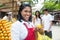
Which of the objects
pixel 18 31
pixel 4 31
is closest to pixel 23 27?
pixel 18 31

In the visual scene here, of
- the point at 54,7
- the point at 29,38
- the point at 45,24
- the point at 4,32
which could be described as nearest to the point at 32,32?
the point at 29,38

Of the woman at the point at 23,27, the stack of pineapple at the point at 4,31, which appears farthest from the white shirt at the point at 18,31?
the stack of pineapple at the point at 4,31

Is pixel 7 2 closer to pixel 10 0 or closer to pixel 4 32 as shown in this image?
pixel 10 0

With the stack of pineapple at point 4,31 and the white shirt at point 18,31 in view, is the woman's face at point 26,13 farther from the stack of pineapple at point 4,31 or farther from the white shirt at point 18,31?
the stack of pineapple at point 4,31

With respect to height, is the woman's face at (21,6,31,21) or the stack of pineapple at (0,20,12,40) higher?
the woman's face at (21,6,31,21)

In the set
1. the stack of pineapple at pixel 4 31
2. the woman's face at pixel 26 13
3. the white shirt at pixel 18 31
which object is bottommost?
the stack of pineapple at pixel 4 31

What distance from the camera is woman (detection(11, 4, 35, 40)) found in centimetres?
254

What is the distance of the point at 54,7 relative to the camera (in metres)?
33.6

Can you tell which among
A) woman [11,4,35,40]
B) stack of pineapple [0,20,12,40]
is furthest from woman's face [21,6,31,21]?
stack of pineapple [0,20,12,40]

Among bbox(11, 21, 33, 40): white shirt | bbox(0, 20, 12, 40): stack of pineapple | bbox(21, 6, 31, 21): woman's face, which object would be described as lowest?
bbox(0, 20, 12, 40): stack of pineapple

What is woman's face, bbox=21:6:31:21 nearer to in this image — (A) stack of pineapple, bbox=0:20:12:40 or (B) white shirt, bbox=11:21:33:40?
(B) white shirt, bbox=11:21:33:40

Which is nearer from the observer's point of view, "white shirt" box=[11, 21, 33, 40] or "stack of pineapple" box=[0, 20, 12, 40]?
"white shirt" box=[11, 21, 33, 40]

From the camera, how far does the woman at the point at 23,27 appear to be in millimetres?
2539

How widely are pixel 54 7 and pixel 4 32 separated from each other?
96.7 feet
